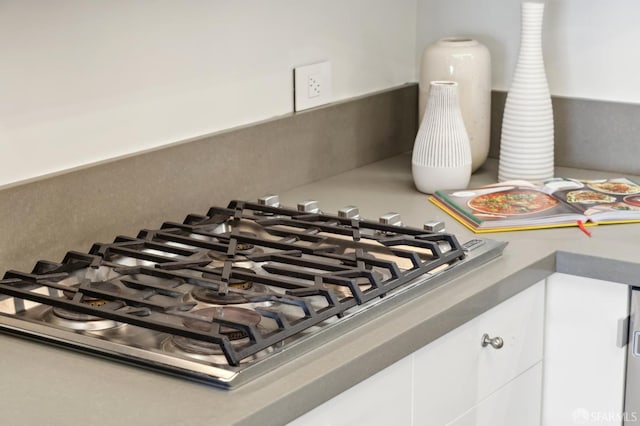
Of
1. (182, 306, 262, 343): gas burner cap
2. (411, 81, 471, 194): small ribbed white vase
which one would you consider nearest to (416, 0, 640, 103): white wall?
(411, 81, 471, 194): small ribbed white vase

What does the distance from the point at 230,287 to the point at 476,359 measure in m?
0.38

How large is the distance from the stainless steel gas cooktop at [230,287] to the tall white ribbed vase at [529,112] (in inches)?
18.4

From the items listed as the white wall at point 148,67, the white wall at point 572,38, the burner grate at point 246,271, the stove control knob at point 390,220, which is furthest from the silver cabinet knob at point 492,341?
the white wall at point 572,38

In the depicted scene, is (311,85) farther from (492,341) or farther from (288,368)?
(288,368)

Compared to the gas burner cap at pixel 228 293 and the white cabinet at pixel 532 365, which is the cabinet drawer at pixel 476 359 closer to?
the white cabinet at pixel 532 365

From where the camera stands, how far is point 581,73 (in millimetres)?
2143

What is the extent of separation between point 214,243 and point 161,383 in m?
0.44

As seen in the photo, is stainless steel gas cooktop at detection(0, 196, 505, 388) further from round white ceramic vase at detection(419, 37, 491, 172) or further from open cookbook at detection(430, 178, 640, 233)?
round white ceramic vase at detection(419, 37, 491, 172)

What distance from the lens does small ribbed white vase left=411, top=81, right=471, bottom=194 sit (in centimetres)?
192

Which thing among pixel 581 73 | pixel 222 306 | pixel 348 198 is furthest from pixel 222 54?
pixel 581 73

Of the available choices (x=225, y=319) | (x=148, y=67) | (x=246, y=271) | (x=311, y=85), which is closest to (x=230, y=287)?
(x=246, y=271)

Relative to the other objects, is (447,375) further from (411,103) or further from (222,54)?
(411,103)

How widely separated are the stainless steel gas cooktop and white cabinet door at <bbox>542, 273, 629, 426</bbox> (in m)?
0.17

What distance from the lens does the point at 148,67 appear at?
1677 mm
